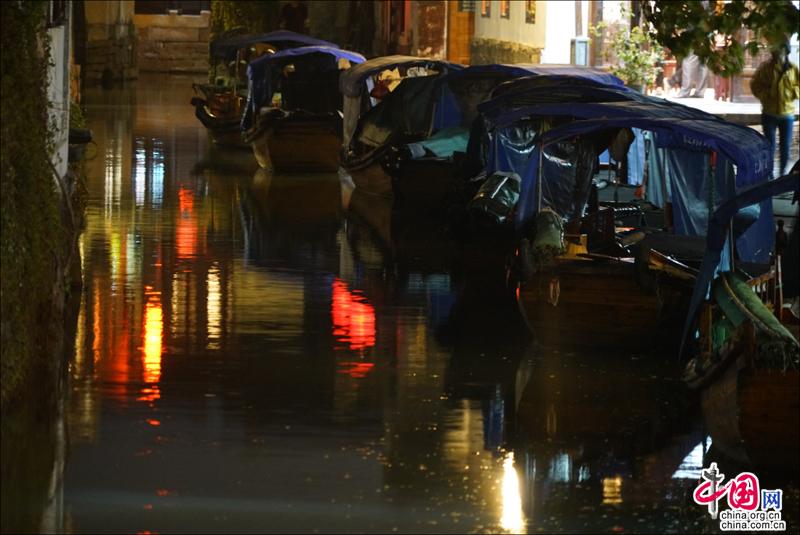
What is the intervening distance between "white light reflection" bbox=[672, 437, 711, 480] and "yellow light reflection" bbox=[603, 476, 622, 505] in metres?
0.39

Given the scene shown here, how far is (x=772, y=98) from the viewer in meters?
23.0

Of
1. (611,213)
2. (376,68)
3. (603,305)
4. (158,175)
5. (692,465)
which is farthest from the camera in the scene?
(158,175)

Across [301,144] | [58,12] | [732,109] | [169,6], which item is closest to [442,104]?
[301,144]

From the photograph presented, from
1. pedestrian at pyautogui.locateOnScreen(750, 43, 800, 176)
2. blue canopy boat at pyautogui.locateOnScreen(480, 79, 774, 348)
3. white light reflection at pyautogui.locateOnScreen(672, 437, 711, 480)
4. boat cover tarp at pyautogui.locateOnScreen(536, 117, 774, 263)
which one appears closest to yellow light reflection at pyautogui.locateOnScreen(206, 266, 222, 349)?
blue canopy boat at pyautogui.locateOnScreen(480, 79, 774, 348)

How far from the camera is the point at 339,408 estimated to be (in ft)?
36.6

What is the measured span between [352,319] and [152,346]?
212cm

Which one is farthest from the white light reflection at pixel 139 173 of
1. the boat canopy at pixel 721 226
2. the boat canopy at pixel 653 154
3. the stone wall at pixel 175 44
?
the stone wall at pixel 175 44

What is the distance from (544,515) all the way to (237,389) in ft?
10.7

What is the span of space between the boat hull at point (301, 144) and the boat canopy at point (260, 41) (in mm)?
3502

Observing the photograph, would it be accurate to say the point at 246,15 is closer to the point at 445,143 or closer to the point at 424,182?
the point at 445,143

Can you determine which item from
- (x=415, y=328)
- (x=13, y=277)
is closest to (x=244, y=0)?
(x=415, y=328)

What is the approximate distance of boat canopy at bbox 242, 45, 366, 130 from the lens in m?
29.6

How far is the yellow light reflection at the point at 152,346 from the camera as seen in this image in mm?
11508

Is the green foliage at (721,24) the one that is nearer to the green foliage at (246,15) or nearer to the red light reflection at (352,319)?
the red light reflection at (352,319)
